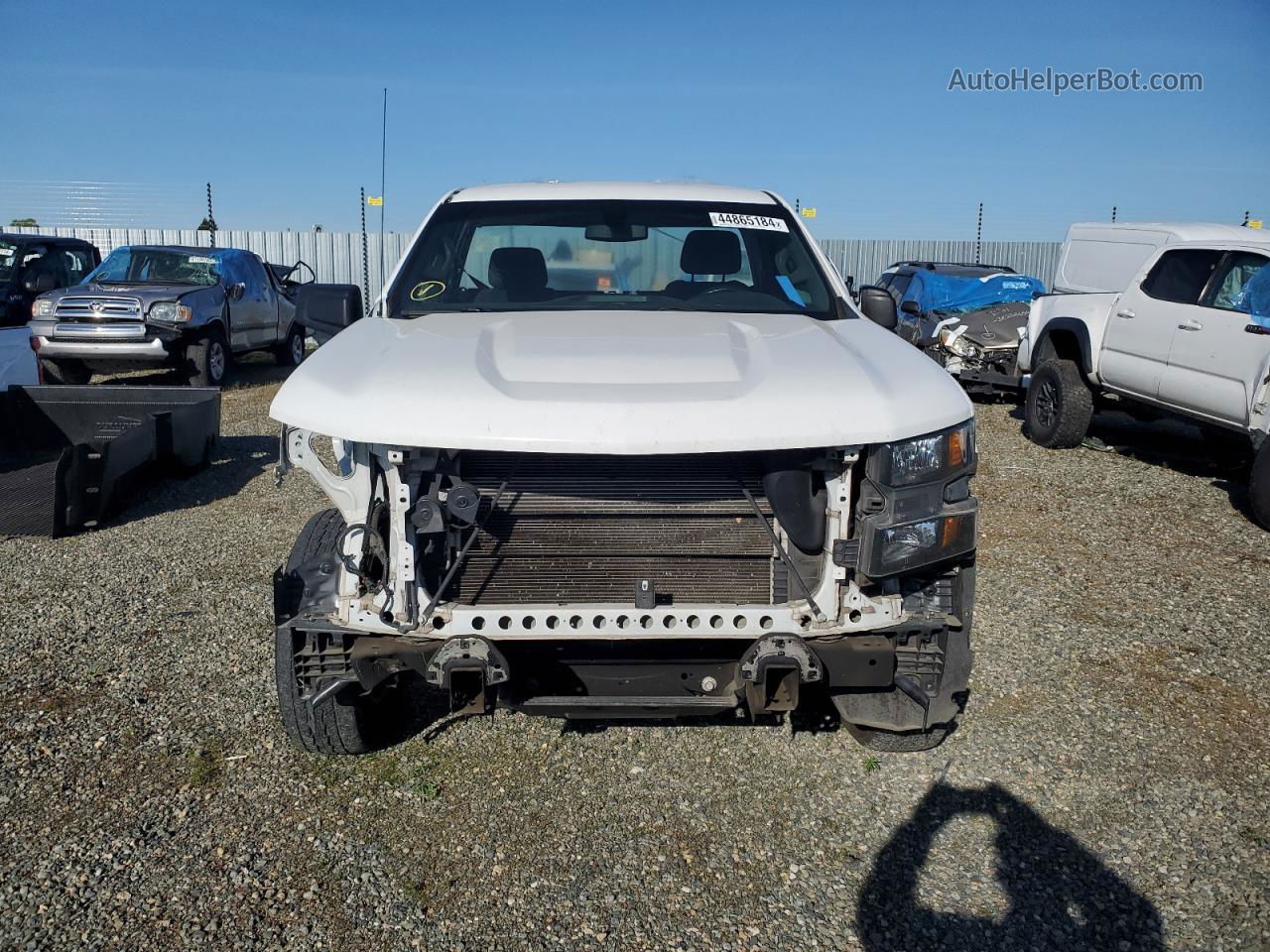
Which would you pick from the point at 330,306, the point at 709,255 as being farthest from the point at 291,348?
the point at 709,255

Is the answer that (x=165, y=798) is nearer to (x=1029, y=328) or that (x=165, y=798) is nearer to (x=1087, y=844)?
(x=1087, y=844)

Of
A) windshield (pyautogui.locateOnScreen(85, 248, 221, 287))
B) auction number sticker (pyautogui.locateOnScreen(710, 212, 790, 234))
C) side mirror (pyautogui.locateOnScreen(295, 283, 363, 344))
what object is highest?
auction number sticker (pyautogui.locateOnScreen(710, 212, 790, 234))

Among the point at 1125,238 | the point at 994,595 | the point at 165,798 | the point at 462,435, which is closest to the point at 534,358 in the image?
the point at 462,435

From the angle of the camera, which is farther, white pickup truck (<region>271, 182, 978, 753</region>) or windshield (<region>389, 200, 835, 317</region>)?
windshield (<region>389, 200, 835, 317</region>)

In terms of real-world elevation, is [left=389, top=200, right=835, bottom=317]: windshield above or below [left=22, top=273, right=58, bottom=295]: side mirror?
above

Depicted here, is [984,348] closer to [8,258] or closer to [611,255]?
[611,255]

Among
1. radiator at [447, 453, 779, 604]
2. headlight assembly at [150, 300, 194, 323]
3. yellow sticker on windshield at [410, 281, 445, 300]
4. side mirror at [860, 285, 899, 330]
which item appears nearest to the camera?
radiator at [447, 453, 779, 604]

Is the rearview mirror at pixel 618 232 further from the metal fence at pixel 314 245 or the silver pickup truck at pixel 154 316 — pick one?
the metal fence at pixel 314 245

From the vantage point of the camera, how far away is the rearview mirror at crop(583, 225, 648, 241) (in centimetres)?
450

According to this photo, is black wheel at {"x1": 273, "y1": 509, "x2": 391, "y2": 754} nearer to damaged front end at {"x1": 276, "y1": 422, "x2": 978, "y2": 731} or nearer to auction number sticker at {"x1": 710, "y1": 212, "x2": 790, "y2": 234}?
damaged front end at {"x1": 276, "y1": 422, "x2": 978, "y2": 731}

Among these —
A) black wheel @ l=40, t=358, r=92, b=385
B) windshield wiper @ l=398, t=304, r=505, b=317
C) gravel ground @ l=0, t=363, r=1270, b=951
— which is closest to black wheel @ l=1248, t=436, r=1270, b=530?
gravel ground @ l=0, t=363, r=1270, b=951

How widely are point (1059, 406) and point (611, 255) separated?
6.53 metres

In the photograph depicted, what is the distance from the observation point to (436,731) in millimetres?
3898

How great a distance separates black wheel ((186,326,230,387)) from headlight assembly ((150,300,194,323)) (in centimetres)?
42
